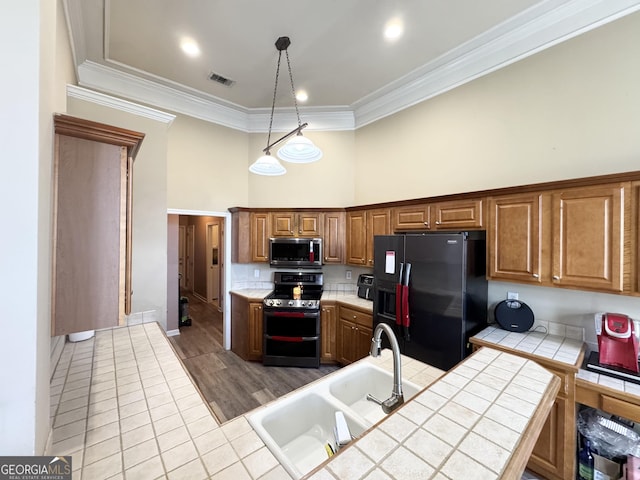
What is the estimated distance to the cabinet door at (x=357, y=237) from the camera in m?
3.40

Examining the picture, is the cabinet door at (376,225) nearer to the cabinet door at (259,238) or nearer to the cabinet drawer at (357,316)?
the cabinet drawer at (357,316)

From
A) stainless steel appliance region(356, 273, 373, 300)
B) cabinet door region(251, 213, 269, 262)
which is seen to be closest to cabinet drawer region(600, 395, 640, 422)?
stainless steel appliance region(356, 273, 373, 300)

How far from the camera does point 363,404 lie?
1513 millimetres

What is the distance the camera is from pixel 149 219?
257cm

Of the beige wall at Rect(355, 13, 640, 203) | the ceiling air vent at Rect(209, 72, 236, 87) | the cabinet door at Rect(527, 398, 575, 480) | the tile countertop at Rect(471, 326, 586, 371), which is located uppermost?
the ceiling air vent at Rect(209, 72, 236, 87)

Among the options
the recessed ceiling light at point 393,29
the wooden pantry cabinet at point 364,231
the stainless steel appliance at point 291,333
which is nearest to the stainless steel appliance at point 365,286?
the wooden pantry cabinet at point 364,231

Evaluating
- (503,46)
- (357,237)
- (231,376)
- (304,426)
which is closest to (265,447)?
(304,426)

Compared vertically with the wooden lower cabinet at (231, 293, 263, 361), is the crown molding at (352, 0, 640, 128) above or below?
above

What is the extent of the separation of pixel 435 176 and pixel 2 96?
3.23 metres

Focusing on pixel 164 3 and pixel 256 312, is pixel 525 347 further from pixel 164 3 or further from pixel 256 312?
pixel 164 3

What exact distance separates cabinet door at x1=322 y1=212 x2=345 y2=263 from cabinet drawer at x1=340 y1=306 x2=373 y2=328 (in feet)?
2.35

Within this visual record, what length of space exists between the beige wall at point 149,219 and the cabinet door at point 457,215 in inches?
111

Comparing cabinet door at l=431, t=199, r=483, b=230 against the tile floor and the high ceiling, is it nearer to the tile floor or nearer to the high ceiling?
the high ceiling

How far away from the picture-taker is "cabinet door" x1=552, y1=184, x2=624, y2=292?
5.48 feet
